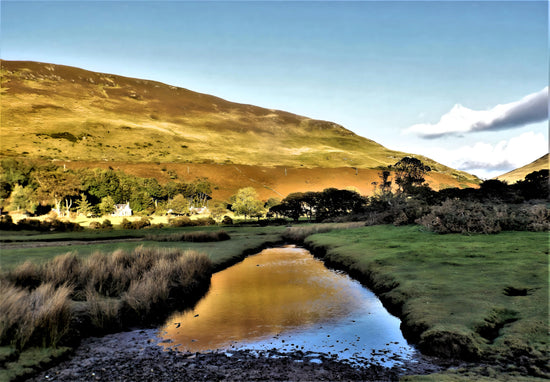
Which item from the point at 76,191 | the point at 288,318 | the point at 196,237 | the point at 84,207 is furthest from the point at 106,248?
the point at 76,191

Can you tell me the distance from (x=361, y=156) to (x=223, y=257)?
585 feet

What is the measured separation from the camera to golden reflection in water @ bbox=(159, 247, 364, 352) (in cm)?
1184

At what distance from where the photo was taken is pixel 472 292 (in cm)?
1236

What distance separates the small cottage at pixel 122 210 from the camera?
81919 mm

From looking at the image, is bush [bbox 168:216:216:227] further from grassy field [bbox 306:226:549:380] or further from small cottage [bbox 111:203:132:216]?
grassy field [bbox 306:226:549:380]

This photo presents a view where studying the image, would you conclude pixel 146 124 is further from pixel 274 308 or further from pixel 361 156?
pixel 274 308

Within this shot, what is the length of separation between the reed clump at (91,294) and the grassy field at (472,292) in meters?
9.24

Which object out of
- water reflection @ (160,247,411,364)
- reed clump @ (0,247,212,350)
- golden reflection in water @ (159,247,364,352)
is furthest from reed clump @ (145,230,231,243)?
water reflection @ (160,247,411,364)

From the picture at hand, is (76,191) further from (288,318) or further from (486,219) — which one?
(486,219)

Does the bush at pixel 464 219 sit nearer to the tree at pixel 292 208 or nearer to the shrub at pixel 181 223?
the tree at pixel 292 208

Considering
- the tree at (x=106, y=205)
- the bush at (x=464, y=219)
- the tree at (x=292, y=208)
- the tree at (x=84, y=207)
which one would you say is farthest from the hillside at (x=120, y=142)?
the bush at (x=464, y=219)

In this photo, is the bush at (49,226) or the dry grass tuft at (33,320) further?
the bush at (49,226)

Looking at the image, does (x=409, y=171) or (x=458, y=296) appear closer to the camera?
(x=458, y=296)

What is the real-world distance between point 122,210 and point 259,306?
76677 millimetres
